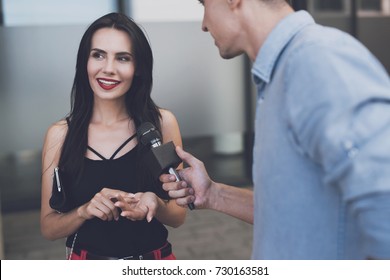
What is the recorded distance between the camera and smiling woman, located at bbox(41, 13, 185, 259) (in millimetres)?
1437

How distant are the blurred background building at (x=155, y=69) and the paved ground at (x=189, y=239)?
2.3 inches

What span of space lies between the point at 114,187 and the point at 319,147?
0.79 m

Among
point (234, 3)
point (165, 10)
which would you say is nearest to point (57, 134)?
point (234, 3)

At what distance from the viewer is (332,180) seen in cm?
84

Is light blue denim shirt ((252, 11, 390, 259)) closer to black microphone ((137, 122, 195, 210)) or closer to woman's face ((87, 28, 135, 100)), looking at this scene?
black microphone ((137, 122, 195, 210))

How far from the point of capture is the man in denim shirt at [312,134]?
0.80 meters

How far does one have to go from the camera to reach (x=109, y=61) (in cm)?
142

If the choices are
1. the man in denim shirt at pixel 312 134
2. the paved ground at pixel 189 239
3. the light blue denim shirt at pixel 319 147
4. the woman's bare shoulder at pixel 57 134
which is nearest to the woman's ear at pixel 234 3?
the man in denim shirt at pixel 312 134

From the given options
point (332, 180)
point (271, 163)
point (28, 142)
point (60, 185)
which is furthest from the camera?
point (28, 142)

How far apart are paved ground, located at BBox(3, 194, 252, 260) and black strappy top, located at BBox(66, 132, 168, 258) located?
197 centimetres

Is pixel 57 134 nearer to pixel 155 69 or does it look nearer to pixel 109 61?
pixel 109 61

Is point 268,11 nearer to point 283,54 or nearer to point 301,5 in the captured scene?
point 283,54

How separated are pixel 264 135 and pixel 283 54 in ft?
0.52
